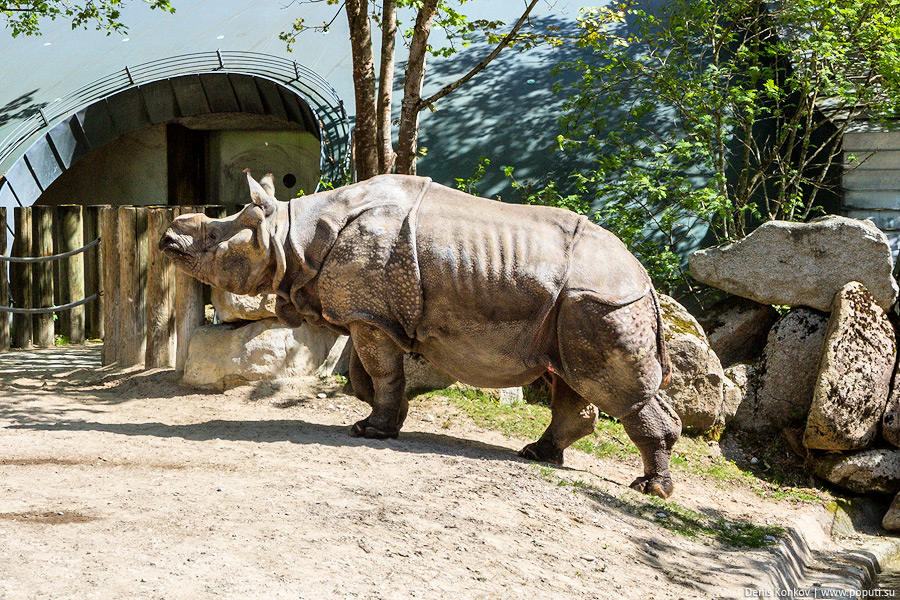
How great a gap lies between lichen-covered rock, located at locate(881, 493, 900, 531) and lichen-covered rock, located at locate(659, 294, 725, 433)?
1.62 m

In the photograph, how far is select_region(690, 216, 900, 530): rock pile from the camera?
8.25 meters

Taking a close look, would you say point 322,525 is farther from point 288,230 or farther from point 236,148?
point 236,148

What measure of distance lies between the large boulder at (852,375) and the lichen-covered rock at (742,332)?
859mm

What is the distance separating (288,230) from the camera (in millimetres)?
6527

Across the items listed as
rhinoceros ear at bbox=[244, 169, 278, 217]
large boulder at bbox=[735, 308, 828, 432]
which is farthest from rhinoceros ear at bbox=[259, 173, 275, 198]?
large boulder at bbox=[735, 308, 828, 432]

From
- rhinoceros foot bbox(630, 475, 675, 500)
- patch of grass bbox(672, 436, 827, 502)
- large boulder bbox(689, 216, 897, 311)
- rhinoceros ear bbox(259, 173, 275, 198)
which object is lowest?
patch of grass bbox(672, 436, 827, 502)

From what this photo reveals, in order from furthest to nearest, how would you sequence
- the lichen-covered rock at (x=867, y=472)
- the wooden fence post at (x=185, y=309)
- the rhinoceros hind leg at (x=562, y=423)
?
the wooden fence post at (x=185, y=309), the lichen-covered rock at (x=867, y=472), the rhinoceros hind leg at (x=562, y=423)

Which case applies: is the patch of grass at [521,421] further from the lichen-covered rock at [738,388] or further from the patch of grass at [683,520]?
the patch of grass at [683,520]

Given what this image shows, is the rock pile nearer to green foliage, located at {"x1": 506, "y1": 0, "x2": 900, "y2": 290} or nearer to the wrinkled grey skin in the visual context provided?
green foliage, located at {"x1": 506, "y1": 0, "x2": 900, "y2": 290}

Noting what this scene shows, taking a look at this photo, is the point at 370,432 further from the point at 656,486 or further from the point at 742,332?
the point at 742,332

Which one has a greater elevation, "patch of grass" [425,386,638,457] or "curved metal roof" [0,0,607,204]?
"curved metal roof" [0,0,607,204]

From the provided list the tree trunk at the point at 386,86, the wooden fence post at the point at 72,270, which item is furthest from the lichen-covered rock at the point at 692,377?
the wooden fence post at the point at 72,270

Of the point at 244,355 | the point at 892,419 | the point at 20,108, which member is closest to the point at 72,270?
the point at 20,108

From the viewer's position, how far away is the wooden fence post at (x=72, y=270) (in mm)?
11719
